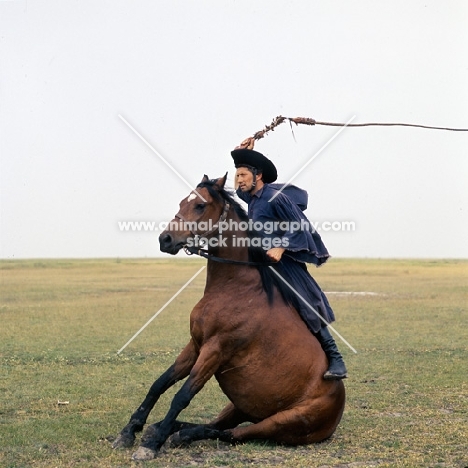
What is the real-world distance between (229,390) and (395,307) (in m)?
18.9

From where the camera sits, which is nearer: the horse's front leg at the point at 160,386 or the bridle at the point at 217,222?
the bridle at the point at 217,222

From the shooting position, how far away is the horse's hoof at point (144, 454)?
6961 mm

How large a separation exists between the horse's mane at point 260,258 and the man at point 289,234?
84 millimetres

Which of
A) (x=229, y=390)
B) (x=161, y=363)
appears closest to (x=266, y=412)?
(x=229, y=390)

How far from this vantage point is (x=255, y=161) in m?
7.83

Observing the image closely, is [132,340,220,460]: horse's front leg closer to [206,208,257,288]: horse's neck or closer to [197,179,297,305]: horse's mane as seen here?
[206,208,257,288]: horse's neck

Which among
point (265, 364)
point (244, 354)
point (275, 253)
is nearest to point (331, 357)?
point (265, 364)

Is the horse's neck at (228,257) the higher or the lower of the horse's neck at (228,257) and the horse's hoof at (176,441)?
the higher

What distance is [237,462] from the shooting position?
691 cm

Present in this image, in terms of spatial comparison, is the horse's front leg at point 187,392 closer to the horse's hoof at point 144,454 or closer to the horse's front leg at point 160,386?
the horse's hoof at point 144,454

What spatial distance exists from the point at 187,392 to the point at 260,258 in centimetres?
144

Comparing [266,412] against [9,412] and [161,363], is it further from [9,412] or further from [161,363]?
[161,363]

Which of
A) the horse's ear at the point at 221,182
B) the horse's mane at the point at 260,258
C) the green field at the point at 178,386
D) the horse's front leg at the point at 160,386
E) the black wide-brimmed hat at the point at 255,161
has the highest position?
the black wide-brimmed hat at the point at 255,161

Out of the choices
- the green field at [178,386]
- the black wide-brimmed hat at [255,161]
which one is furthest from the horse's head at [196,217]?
the green field at [178,386]
